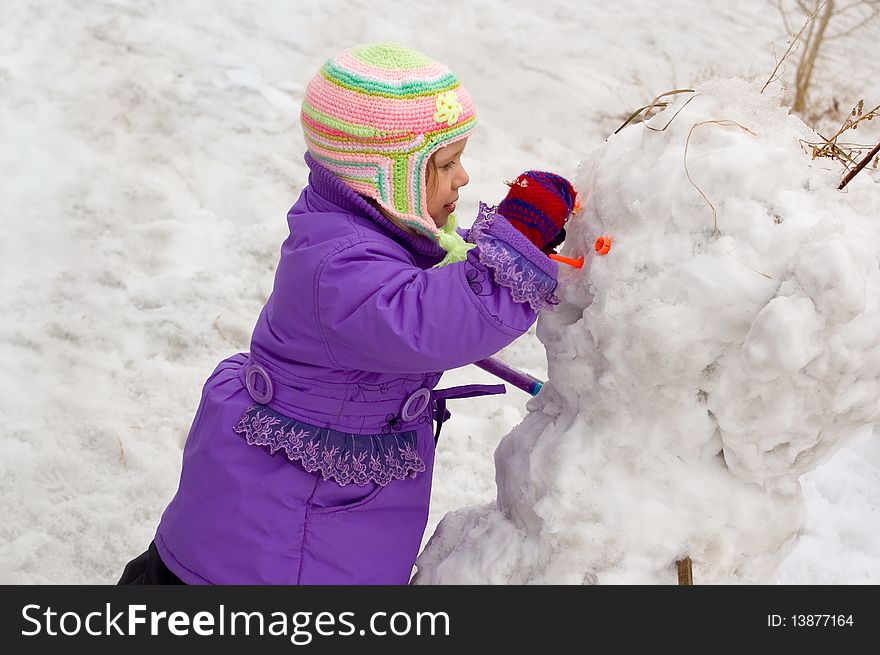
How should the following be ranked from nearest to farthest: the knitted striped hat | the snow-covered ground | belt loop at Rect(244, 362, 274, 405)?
the knitted striped hat, belt loop at Rect(244, 362, 274, 405), the snow-covered ground

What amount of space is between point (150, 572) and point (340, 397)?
59cm

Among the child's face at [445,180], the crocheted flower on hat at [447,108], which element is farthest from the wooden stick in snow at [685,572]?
the crocheted flower on hat at [447,108]

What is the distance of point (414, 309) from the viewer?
5.24ft

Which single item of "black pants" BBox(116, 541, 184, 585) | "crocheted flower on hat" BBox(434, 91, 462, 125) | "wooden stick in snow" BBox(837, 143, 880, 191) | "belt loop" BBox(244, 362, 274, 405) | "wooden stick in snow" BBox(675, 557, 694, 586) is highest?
"wooden stick in snow" BBox(837, 143, 880, 191)

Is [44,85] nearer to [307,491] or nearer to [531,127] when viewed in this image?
[531,127]

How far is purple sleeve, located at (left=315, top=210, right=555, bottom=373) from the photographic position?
1592 mm

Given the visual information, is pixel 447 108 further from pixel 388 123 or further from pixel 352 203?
pixel 352 203

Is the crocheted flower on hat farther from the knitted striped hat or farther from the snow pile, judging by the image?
the snow pile

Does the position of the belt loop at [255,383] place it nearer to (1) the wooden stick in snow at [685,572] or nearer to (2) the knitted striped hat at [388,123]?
(2) the knitted striped hat at [388,123]

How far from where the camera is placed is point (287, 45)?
5.20 meters

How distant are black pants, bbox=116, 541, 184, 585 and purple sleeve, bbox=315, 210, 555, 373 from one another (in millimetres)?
671

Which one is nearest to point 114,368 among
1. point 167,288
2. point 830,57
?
point 167,288

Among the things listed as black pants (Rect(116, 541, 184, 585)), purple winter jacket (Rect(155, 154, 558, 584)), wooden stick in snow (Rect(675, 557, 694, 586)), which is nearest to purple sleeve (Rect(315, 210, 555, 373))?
purple winter jacket (Rect(155, 154, 558, 584))

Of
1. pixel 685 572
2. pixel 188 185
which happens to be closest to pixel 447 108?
pixel 685 572
